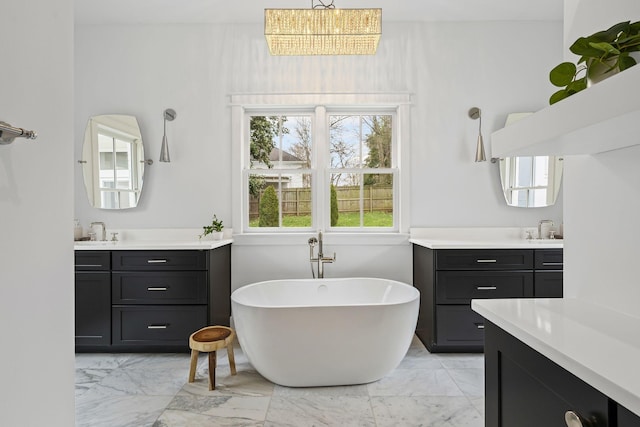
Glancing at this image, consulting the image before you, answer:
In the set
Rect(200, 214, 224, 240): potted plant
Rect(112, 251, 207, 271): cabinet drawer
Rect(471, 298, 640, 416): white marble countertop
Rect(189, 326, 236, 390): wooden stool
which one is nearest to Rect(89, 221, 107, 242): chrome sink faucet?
Rect(112, 251, 207, 271): cabinet drawer

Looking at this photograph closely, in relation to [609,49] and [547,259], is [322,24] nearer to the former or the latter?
[609,49]

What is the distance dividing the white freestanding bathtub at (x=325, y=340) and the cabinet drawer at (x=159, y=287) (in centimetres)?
63

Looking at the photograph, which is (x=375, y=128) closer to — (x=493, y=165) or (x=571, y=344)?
(x=493, y=165)

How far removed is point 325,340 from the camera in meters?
2.34

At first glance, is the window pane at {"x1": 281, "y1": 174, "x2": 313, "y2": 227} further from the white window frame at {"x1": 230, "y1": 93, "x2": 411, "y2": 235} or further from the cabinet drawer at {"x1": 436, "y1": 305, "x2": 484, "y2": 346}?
the cabinet drawer at {"x1": 436, "y1": 305, "x2": 484, "y2": 346}

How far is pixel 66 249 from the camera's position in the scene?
115 cm

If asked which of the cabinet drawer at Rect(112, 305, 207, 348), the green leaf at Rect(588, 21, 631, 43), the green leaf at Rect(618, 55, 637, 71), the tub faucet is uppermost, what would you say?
the green leaf at Rect(588, 21, 631, 43)

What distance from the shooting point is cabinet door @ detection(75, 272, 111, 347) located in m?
2.97

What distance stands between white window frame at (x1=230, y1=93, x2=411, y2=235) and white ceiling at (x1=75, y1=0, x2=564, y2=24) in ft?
2.28

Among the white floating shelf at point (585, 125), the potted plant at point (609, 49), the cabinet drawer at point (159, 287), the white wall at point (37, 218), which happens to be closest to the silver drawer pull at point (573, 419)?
the white floating shelf at point (585, 125)

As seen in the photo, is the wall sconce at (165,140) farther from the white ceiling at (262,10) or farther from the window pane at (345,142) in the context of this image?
the window pane at (345,142)

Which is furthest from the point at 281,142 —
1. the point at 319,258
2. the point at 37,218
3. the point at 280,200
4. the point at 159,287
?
the point at 37,218

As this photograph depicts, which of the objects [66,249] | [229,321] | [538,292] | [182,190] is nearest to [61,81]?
[66,249]

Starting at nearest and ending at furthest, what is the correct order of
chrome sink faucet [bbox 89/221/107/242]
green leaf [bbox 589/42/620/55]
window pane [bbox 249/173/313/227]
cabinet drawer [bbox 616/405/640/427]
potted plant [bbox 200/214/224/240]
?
1. cabinet drawer [bbox 616/405/640/427]
2. green leaf [bbox 589/42/620/55]
3. potted plant [bbox 200/214/224/240]
4. chrome sink faucet [bbox 89/221/107/242]
5. window pane [bbox 249/173/313/227]
